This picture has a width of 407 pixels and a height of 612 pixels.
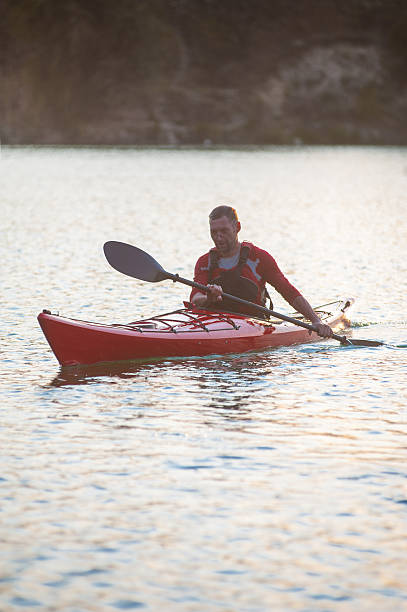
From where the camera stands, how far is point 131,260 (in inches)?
497

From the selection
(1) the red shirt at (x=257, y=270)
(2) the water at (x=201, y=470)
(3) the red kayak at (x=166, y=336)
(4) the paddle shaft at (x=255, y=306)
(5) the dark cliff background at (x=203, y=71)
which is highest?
(5) the dark cliff background at (x=203, y=71)

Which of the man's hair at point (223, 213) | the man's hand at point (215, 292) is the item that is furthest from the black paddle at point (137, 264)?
the man's hair at point (223, 213)

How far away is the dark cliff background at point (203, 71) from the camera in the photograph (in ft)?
460

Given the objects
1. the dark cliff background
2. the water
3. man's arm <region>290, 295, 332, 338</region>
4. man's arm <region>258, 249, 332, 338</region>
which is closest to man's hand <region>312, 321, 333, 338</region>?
man's arm <region>290, 295, 332, 338</region>

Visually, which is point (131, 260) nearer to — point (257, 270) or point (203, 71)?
point (257, 270)

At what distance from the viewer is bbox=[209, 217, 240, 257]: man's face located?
11.9 meters

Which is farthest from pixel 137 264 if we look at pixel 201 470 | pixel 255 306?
pixel 201 470

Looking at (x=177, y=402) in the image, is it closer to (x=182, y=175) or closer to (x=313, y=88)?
(x=182, y=175)

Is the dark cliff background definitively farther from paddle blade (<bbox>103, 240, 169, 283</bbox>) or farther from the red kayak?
the red kayak

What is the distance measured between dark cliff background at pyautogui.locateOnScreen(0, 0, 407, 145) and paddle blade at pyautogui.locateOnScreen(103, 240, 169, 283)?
126 meters

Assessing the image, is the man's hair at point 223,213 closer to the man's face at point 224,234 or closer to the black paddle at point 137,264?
the man's face at point 224,234

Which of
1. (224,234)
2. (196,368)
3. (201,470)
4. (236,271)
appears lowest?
(201,470)

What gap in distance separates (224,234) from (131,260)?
121 centimetres

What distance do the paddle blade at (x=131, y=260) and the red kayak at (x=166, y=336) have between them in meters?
0.52
